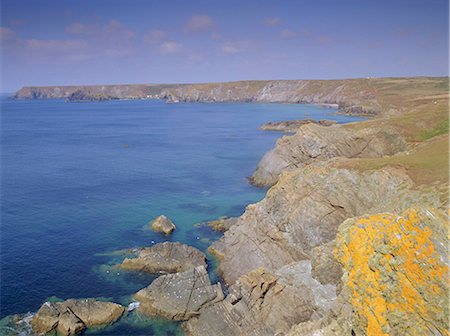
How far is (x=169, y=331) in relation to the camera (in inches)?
1286

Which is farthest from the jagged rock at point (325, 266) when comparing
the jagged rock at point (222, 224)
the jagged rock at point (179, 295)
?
the jagged rock at point (222, 224)

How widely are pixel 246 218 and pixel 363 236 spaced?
33402mm

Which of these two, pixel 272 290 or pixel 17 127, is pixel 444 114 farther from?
pixel 17 127

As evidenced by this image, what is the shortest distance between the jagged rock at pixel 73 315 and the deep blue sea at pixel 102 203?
1.46 metres

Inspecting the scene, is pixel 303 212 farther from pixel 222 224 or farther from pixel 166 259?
pixel 222 224

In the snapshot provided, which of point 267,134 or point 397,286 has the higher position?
point 397,286

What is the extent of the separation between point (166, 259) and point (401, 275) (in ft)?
115

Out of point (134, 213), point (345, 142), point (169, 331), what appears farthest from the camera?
point (345, 142)

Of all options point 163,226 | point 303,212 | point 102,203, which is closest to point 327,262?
point 303,212

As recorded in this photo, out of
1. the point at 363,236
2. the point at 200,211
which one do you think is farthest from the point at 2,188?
the point at 363,236

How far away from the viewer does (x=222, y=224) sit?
55406mm

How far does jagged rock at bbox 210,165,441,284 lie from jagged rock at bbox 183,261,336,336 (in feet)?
18.9

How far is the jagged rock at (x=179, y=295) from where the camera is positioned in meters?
34.2

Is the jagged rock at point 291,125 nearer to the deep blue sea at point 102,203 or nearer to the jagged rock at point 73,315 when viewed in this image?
the deep blue sea at point 102,203
